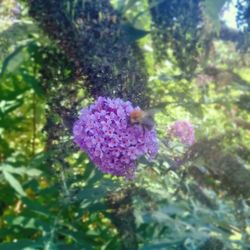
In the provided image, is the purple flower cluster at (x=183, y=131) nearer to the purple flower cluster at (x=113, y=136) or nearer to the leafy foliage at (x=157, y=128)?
the leafy foliage at (x=157, y=128)

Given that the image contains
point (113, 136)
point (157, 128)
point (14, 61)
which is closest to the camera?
point (113, 136)

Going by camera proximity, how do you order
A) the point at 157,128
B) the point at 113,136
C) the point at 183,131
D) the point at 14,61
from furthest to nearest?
the point at 14,61, the point at 183,131, the point at 157,128, the point at 113,136

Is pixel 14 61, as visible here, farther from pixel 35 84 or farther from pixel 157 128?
pixel 157 128

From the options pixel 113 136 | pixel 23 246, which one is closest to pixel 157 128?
pixel 113 136

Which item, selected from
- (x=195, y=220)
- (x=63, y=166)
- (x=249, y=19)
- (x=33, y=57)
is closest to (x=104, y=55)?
(x=63, y=166)

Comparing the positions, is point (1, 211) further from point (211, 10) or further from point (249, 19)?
point (211, 10)

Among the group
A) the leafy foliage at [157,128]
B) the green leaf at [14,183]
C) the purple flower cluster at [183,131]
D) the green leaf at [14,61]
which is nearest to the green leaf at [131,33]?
the leafy foliage at [157,128]
